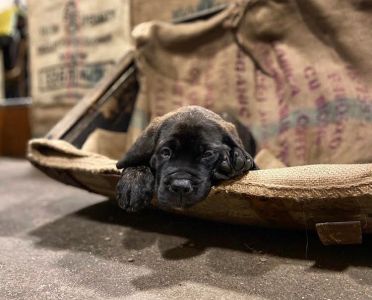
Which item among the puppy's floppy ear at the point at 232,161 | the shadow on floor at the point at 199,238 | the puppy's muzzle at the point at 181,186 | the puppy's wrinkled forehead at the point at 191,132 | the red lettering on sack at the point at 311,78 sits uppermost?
the red lettering on sack at the point at 311,78

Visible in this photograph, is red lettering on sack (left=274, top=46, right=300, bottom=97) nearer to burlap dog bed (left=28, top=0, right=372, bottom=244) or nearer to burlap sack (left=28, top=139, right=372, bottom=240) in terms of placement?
burlap dog bed (left=28, top=0, right=372, bottom=244)

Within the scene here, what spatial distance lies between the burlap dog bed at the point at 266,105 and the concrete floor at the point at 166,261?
0.38 ft

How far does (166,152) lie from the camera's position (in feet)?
4.00

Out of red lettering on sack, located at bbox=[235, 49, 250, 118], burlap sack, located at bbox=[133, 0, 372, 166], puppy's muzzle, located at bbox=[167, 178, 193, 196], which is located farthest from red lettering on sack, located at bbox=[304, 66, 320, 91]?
puppy's muzzle, located at bbox=[167, 178, 193, 196]

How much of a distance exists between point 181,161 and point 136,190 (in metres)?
0.17

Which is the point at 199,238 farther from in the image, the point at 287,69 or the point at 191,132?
the point at 287,69

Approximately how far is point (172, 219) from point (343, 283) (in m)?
0.77

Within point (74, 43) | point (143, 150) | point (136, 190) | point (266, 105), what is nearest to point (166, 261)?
point (136, 190)

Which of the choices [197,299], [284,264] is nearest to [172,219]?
[284,264]

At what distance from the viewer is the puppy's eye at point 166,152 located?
1.21 metres

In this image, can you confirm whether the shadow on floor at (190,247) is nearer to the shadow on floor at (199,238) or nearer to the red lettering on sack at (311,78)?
the shadow on floor at (199,238)

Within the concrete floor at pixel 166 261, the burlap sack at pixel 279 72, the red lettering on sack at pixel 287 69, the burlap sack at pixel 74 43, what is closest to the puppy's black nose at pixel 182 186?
the concrete floor at pixel 166 261

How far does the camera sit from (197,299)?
1.05 metres

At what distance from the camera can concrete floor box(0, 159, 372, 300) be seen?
111cm
